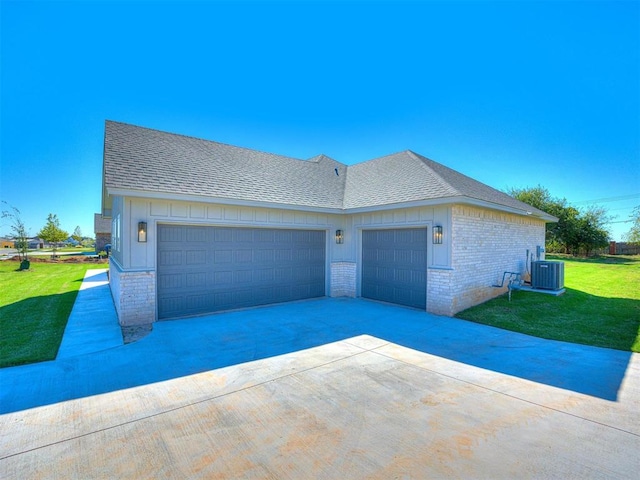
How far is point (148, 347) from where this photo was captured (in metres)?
5.46

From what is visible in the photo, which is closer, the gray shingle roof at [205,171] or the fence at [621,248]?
the gray shingle roof at [205,171]

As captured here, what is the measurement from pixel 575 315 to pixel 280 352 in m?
8.10

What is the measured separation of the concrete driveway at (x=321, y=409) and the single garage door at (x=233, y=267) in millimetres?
1719

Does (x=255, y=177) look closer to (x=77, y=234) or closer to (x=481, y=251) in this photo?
(x=481, y=251)

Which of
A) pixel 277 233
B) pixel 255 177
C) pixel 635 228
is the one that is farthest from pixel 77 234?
pixel 635 228

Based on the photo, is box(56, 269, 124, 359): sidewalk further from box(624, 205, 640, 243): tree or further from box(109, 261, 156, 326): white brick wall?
box(624, 205, 640, 243): tree

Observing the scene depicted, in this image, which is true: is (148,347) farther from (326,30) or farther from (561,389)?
(326,30)

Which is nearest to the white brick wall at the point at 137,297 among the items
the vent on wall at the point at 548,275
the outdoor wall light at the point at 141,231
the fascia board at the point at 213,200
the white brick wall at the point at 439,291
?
the outdoor wall light at the point at 141,231

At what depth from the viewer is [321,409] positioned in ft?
11.2

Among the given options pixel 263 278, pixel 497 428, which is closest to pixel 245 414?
pixel 497 428

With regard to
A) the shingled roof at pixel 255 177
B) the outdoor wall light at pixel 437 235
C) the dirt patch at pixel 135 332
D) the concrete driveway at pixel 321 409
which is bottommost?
A: the dirt patch at pixel 135 332

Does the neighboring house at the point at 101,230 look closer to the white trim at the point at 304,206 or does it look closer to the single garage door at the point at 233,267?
the single garage door at the point at 233,267

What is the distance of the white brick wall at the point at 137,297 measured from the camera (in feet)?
22.2

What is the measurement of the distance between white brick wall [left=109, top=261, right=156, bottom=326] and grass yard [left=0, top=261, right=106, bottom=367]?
1.22 metres
